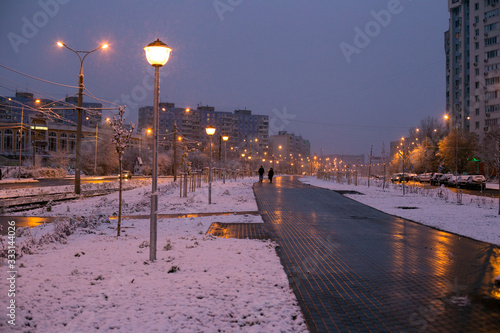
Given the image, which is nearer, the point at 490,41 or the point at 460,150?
the point at 460,150

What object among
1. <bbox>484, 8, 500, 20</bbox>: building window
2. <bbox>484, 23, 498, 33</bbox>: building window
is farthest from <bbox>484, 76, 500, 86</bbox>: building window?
<bbox>484, 8, 500, 20</bbox>: building window

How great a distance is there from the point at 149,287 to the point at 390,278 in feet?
12.6

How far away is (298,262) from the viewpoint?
23.4ft

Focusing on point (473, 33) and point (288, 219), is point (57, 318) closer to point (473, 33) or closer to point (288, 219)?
point (288, 219)

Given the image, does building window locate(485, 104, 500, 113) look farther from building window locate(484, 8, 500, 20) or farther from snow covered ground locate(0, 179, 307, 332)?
snow covered ground locate(0, 179, 307, 332)

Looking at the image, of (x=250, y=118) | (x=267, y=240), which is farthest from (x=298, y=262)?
(x=250, y=118)

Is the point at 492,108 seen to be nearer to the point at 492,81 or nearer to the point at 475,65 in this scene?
the point at 492,81

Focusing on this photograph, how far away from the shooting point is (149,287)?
521cm

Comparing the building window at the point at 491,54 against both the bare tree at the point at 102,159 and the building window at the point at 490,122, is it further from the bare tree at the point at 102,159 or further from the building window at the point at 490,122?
the bare tree at the point at 102,159

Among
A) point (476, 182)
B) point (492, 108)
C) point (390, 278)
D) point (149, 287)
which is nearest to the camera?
point (149, 287)

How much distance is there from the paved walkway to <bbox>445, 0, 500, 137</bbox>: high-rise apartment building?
65.8 m

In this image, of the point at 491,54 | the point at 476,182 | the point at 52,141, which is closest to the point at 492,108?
the point at 491,54

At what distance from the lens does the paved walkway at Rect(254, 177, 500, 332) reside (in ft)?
14.4

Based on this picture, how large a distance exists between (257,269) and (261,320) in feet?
6.77
